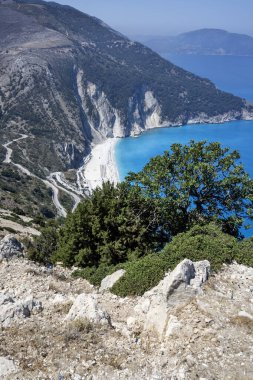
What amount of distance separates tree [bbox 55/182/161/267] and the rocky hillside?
7750mm

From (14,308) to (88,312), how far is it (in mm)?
2336

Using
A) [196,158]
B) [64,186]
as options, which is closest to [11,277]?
[196,158]

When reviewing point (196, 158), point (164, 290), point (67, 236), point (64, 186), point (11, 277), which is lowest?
point (64, 186)

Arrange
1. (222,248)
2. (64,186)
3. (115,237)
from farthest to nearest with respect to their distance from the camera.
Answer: (64,186) < (115,237) < (222,248)

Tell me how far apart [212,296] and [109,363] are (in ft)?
13.8

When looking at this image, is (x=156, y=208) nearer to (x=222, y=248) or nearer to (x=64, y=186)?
(x=222, y=248)

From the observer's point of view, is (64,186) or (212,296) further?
(64,186)

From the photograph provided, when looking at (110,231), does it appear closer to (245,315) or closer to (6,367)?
(245,315)

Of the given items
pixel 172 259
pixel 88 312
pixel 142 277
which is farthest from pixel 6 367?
pixel 172 259

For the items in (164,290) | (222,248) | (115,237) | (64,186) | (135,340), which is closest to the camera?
(135,340)

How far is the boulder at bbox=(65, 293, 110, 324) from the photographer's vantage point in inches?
478

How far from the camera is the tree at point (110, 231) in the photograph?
22.6 m

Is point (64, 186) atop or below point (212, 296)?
below

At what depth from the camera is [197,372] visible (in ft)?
32.5
